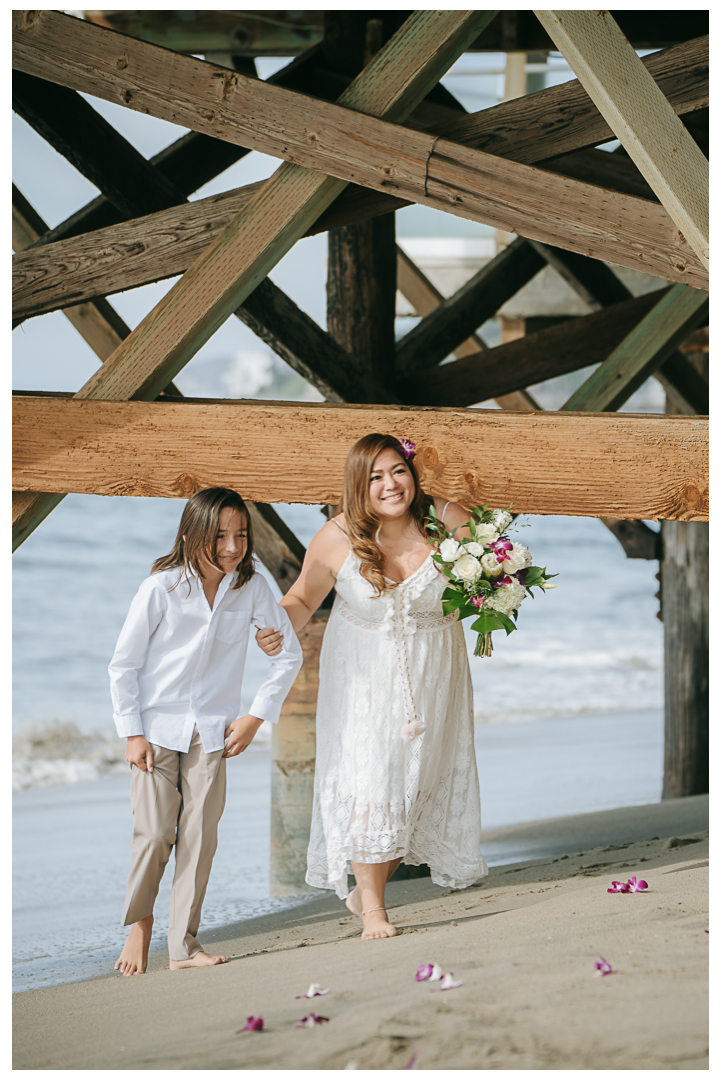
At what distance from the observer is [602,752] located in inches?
399

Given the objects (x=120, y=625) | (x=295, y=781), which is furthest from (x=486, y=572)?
(x=120, y=625)

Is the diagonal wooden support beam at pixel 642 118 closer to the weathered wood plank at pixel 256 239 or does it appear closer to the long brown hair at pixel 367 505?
the weathered wood plank at pixel 256 239

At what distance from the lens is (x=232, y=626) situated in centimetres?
350

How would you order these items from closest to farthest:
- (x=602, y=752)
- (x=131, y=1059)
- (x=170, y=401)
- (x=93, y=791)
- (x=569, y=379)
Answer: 1. (x=131, y=1059)
2. (x=170, y=401)
3. (x=93, y=791)
4. (x=602, y=752)
5. (x=569, y=379)

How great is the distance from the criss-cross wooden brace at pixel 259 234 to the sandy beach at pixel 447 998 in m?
1.79

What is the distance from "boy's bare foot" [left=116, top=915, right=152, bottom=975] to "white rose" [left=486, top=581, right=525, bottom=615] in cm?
161

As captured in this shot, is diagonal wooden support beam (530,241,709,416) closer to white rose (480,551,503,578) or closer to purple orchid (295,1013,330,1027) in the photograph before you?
white rose (480,551,503,578)

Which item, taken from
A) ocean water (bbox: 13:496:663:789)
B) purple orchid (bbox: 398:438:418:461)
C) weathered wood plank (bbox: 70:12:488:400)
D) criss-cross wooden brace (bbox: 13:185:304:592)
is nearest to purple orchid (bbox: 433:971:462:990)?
purple orchid (bbox: 398:438:418:461)

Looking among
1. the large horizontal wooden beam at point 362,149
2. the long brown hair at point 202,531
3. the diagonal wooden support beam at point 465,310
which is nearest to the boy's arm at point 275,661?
the long brown hair at point 202,531

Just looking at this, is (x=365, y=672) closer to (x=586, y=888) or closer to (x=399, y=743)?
(x=399, y=743)

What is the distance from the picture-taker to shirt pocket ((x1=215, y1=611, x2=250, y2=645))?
3.48 m
